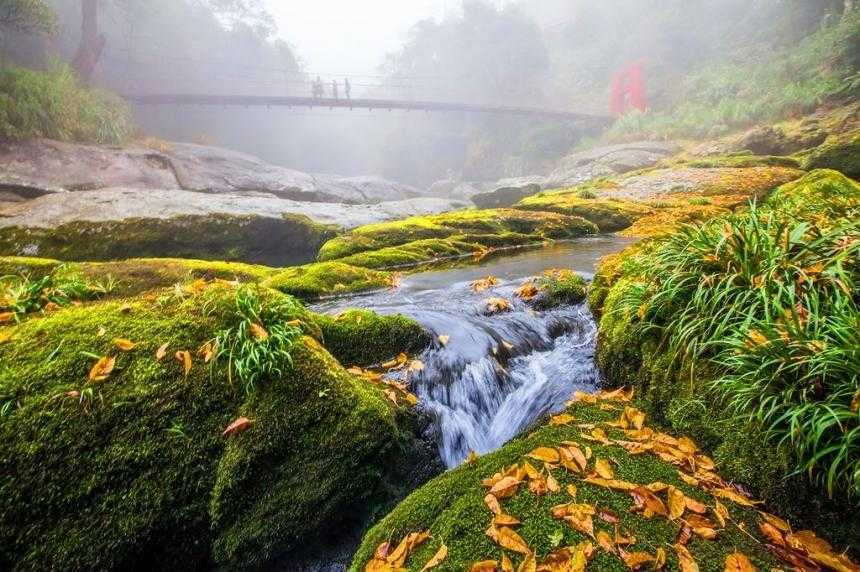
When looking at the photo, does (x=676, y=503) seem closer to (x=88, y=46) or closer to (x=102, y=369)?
(x=102, y=369)

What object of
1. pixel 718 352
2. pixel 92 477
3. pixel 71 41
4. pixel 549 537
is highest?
pixel 71 41

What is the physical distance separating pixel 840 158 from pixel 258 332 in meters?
12.1

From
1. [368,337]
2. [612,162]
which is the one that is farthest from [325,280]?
[612,162]

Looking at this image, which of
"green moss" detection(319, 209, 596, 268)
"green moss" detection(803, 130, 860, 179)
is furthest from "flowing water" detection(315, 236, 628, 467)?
"green moss" detection(803, 130, 860, 179)

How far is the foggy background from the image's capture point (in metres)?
24.8

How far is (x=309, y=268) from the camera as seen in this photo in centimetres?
606

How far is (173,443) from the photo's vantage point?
2.20 metres

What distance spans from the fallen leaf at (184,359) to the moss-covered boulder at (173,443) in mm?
14

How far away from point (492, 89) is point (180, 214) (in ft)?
109

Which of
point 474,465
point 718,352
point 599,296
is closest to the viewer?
point 474,465

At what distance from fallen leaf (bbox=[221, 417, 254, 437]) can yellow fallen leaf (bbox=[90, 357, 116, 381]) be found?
734 mm

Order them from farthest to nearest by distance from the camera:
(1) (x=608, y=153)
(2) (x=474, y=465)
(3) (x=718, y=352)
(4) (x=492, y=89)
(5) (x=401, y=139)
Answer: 1. (5) (x=401, y=139)
2. (4) (x=492, y=89)
3. (1) (x=608, y=153)
4. (3) (x=718, y=352)
5. (2) (x=474, y=465)

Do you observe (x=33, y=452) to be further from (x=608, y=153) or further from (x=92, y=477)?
(x=608, y=153)

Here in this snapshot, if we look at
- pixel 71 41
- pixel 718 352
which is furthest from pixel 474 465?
pixel 71 41
